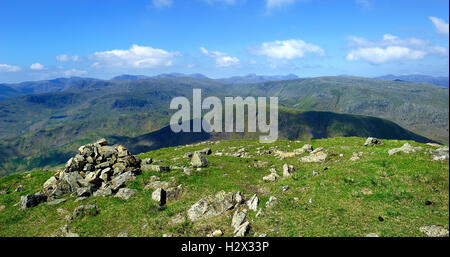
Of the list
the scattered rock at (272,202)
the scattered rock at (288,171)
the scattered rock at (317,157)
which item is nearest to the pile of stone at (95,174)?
the scattered rock at (272,202)

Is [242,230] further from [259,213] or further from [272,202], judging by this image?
[272,202]

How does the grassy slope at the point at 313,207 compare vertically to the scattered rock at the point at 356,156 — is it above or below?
below

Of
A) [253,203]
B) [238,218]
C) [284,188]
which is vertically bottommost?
[238,218]

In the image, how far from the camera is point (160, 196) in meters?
30.1

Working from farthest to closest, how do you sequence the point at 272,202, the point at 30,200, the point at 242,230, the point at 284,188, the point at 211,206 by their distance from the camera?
1. the point at 30,200
2. the point at 284,188
3. the point at 211,206
4. the point at 272,202
5. the point at 242,230

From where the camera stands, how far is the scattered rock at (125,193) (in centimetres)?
3180

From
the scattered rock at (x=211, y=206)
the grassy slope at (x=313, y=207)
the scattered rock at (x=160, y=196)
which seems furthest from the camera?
the scattered rock at (x=160, y=196)

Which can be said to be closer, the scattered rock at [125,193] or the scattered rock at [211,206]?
the scattered rock at [211,206]

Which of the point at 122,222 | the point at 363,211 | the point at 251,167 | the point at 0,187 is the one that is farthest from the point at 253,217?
the point at 0,187

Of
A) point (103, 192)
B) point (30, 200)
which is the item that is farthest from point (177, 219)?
point (30, 200)

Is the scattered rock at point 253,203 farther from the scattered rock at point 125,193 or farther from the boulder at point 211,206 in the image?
the scattered rock at point 125,193

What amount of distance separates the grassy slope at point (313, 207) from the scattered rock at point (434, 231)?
1.51 ft

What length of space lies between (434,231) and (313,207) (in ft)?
30.9
